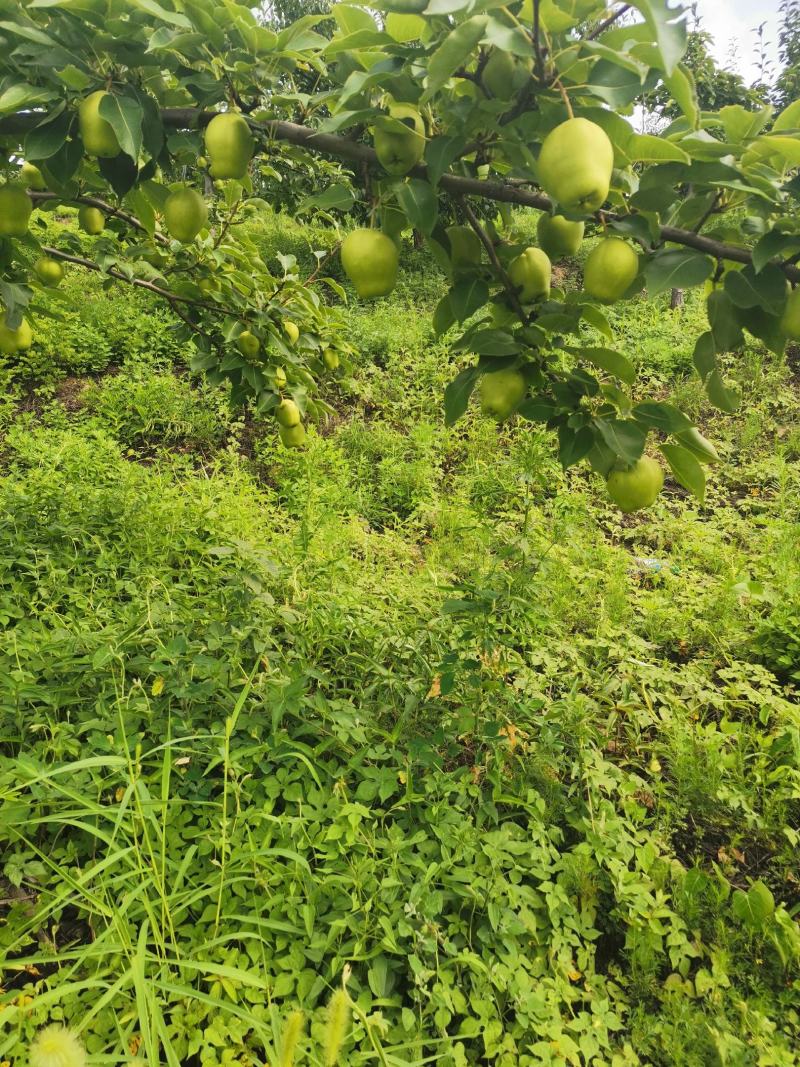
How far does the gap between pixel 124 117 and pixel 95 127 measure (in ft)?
0.24

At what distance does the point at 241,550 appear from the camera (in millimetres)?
2016

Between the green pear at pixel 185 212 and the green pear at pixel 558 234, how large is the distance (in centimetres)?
64

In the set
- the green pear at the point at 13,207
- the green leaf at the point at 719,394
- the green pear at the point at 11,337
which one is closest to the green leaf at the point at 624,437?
the green leaf at the point at 719,394

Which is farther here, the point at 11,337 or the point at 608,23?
the point at 11,337

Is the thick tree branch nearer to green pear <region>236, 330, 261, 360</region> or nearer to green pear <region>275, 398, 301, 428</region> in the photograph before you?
green pear <region>236, 330, 261, 360</region>

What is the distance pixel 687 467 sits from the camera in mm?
1083

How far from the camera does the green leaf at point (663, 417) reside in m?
1.05

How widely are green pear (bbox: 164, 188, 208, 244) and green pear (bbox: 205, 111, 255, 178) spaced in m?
0.22

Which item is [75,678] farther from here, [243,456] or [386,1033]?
[243,456]

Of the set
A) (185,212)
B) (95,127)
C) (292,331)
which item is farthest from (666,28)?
(292,331)

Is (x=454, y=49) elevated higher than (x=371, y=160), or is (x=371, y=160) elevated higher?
(x=454, y=49)

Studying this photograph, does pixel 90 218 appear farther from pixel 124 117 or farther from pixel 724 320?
pixel 724 320

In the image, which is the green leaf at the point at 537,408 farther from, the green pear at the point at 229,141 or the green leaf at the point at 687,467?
the green pear at the point at 229,141

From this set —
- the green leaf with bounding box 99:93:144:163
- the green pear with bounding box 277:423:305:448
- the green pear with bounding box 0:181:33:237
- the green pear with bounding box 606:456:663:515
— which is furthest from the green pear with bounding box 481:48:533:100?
the green pear with bounding box 277:423:305:448
